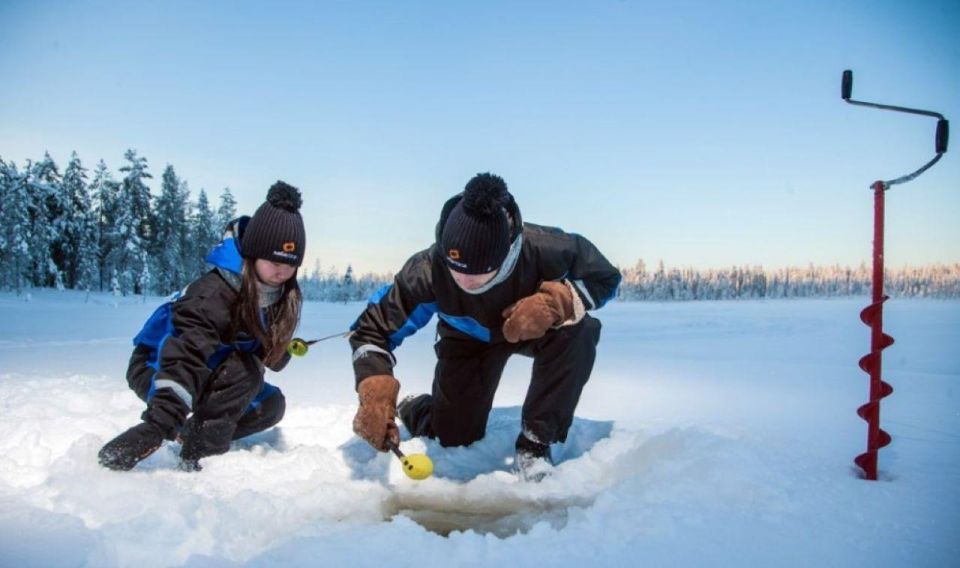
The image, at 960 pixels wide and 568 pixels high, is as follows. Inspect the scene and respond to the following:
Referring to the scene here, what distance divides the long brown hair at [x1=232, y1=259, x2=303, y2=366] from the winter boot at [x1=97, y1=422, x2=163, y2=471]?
583mm

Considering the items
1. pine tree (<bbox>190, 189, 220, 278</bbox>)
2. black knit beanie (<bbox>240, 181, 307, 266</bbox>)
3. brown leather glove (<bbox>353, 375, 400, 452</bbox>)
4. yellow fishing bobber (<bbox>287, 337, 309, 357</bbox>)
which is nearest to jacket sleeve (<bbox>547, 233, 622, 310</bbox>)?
brown leather glove (<bbox>353, 375, 400, 452</bbox>)

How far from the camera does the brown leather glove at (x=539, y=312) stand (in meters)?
2.44

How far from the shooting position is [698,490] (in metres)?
1.88

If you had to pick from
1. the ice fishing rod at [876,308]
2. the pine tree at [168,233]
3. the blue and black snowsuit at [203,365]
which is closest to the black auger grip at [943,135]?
the ice fishing rod at [876,308]

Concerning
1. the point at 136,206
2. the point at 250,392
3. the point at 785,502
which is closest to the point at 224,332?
the point at 250,392

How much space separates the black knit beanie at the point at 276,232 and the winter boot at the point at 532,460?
1418 mm

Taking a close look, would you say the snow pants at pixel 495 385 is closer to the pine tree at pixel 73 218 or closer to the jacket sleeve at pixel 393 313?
the jacket sleeve at pixel 393 313

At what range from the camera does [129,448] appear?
2023 millimetres

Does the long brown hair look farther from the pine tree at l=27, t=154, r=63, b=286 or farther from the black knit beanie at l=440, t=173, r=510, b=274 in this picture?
the pine tree at l=27, t=154, r=63, b=286

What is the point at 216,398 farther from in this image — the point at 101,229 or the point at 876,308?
the point at 101,229

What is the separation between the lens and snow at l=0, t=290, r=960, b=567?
1486mm

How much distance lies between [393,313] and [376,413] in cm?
52

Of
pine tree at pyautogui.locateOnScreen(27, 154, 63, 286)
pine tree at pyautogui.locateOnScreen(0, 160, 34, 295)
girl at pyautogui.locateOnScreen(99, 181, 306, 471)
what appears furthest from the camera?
pine tree at pyautogui.locateOnScreen(27, 154, 63, 286)

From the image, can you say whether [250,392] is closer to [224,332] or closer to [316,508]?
[224,332]
